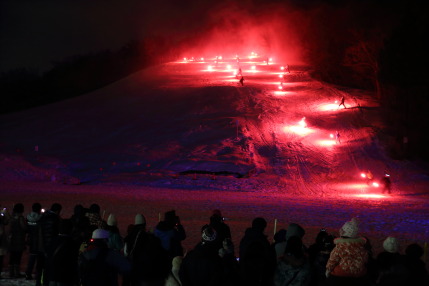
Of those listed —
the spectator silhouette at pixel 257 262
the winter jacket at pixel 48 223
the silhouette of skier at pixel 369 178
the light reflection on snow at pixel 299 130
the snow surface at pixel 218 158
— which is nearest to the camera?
the spectator silhouette at pixel 257 262

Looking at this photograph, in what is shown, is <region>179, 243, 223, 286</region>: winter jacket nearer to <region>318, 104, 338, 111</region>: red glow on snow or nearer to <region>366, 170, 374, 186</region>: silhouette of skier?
<region>366, 170, 374, 186</region>: silhouette of skier

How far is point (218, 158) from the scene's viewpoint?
30281mm

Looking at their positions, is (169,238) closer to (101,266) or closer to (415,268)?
(101,266)

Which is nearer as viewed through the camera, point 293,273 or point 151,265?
point 293,273

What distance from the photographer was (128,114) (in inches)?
1628

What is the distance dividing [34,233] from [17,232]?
0.79 metres

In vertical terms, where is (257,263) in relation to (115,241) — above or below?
below

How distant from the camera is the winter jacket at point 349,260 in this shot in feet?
15.5

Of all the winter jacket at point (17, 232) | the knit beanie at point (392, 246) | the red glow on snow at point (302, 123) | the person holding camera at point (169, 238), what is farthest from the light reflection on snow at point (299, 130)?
the knit beanie at point (392, 246)

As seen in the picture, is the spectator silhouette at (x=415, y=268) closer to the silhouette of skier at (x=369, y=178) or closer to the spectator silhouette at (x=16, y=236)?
the spectator silhouette at (x=16, y=236)

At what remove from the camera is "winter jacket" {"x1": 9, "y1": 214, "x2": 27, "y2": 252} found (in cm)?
959

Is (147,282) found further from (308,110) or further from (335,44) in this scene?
(335,44)

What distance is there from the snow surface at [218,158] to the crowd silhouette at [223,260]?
Result: 19.2ft

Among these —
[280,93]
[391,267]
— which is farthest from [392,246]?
[280,93]
